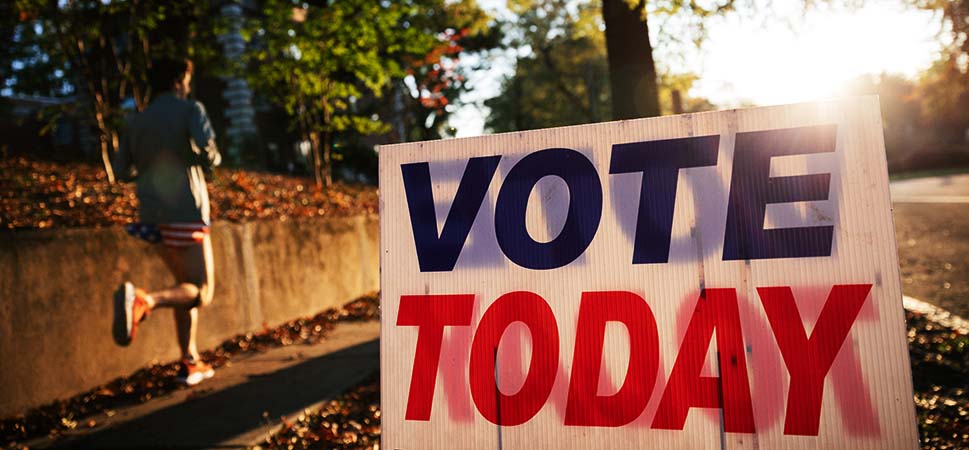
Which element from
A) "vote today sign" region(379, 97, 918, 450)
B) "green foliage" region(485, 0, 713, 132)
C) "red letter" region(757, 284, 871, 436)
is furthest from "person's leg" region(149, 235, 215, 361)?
"green foliage" region(485, 0, 713, 132)

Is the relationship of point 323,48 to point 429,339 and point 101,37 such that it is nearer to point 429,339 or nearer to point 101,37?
point 101,37

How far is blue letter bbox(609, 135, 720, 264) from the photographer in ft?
6.98

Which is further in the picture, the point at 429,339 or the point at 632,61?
the point at 632,61

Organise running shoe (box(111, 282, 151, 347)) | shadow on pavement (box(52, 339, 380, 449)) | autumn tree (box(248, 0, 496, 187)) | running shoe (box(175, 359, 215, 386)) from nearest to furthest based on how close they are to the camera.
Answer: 1. shadow on pavement (box(52, 339, 380, 449))
2. running shoe (box(111, 282, 151, 347))
3. running shoe (box(175, 359, 215, 386))
4. autumn tree (box(248, 0, 496, 187))

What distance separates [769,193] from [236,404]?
347 cm

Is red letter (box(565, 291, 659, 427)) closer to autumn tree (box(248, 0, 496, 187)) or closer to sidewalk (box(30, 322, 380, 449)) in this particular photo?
sidewalk (box(30, 322, 380, 449))

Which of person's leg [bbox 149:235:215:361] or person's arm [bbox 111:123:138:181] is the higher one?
person's arm [bbox 111:123:138:181]

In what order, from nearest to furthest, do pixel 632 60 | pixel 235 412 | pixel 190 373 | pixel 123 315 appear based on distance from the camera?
pixel 123 315, pixel 235 412, pixel 190 373, pixel 632 60

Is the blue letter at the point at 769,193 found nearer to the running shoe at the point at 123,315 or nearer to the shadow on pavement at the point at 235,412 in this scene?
the shadow on pavement at the point at 235,412

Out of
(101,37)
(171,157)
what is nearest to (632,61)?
(171,157)

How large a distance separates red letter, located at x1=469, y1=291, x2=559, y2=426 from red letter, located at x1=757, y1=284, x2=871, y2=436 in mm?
702

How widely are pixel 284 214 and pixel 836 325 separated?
721 cm

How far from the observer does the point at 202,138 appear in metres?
4.52

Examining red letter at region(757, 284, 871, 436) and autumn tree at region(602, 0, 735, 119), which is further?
autumn tree at region(602, 0, 735, 119)
